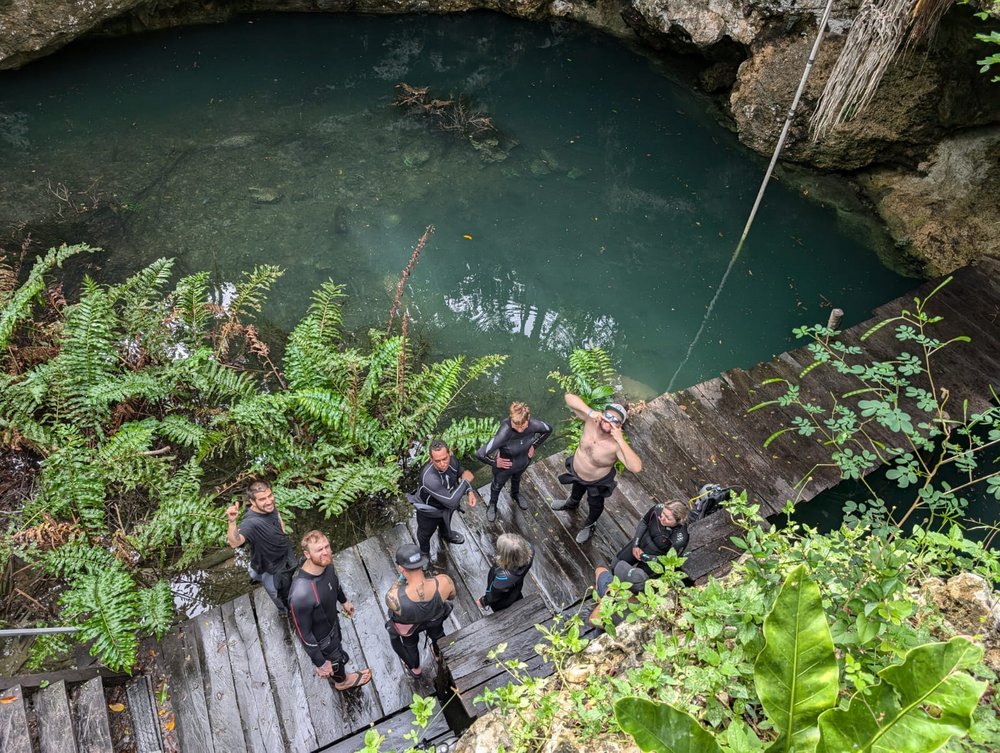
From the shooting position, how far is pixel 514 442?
17.4ft

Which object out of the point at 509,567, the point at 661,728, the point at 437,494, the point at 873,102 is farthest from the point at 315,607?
the point at 873,102

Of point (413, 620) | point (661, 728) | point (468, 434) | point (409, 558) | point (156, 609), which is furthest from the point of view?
point (468, 434)

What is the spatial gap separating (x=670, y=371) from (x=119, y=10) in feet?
36.8

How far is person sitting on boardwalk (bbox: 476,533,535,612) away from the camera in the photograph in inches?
175

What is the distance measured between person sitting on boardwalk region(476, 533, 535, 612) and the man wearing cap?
991 mm

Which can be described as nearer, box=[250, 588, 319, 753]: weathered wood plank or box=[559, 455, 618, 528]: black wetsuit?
box=[250, 588, 319, 753]: weathered wood plank

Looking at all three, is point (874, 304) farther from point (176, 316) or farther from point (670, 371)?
point (176, 316)

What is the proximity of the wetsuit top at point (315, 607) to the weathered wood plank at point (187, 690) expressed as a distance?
Answer: 113 cm

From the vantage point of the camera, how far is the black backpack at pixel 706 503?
5.56m

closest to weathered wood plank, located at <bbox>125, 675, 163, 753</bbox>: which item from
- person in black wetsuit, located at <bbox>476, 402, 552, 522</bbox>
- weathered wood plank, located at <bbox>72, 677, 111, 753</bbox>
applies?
weathered wood plank, located at <bbox>72, 677, 111, 753</bbox>

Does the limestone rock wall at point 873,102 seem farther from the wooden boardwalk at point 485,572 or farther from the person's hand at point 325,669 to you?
the person's hand at point 325,669

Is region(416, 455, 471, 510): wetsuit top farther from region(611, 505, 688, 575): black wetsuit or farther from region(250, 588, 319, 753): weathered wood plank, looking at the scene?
region(250, 588, 319, 753): weathered wood plank

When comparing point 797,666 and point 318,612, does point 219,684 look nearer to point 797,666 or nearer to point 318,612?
point 318,612

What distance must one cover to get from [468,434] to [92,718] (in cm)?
387
